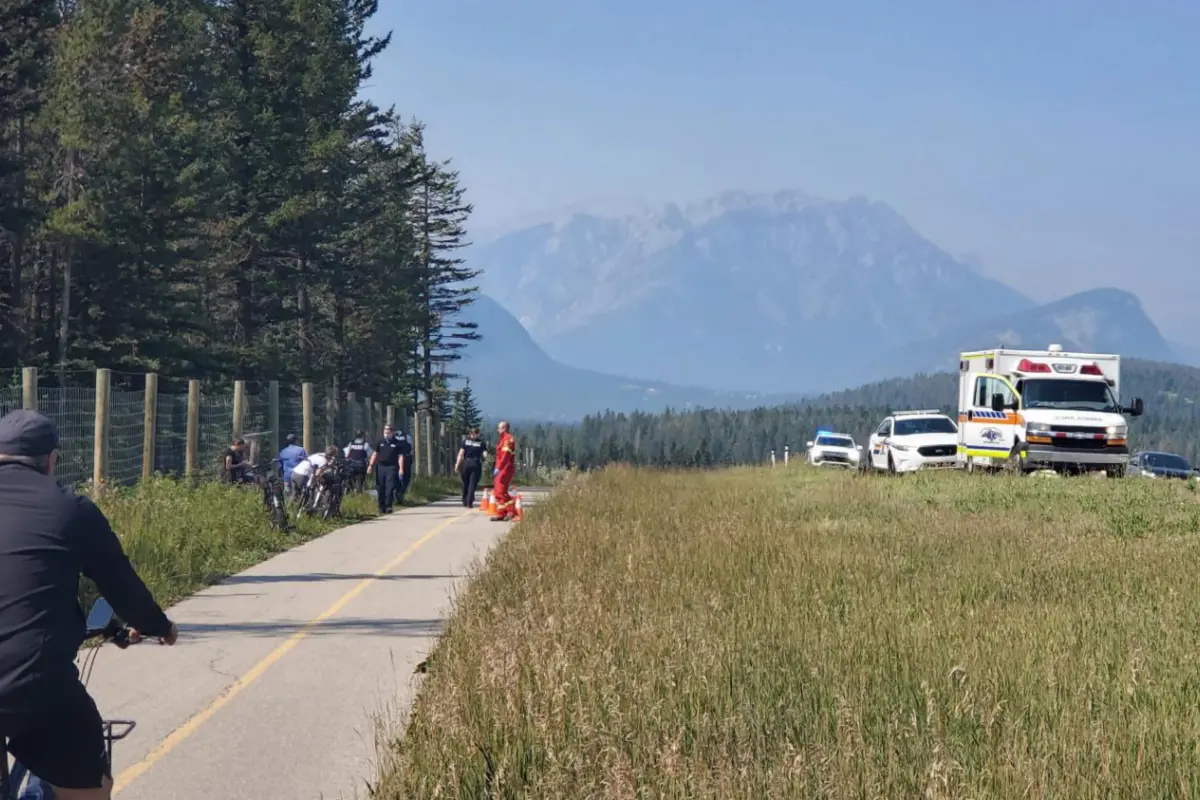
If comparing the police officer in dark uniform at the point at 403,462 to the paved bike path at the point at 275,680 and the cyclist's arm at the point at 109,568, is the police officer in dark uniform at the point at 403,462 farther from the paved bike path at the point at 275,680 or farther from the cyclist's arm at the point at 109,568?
the cyclist's arm at the point at 109,568

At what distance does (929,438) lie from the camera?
39.9m

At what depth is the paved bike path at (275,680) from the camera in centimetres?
765

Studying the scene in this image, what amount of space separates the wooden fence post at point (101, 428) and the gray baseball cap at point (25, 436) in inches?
631

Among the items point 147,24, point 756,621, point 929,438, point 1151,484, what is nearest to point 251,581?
point 756,621

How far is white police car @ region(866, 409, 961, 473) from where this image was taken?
3959 cm

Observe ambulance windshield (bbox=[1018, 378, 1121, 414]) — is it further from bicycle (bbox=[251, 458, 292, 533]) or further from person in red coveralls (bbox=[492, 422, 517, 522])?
bicycle (bbox=[251, 458, 292, 533])

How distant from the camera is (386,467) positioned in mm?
30859

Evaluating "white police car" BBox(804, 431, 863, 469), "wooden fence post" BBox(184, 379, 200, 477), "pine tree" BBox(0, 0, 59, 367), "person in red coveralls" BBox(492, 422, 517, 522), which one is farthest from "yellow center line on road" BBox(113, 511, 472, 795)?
"white police car" BBox(804, 431, 863, 469)

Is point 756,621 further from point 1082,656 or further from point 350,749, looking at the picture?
point 350,749

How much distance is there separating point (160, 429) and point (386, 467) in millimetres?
6007

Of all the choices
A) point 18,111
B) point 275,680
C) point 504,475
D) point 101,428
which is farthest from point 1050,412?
point 18,111

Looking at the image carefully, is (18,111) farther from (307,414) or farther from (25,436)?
(25,436)

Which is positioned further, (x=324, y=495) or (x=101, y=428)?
(x=324, y=495)

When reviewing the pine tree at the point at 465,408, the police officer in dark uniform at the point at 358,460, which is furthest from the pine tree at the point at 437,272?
the police officer in dark uniform at the point at 358,460
